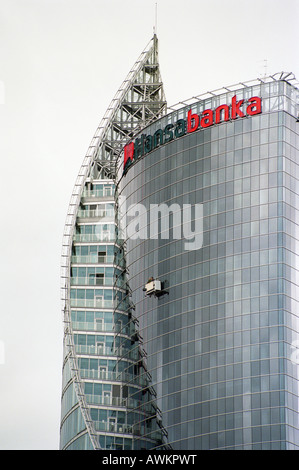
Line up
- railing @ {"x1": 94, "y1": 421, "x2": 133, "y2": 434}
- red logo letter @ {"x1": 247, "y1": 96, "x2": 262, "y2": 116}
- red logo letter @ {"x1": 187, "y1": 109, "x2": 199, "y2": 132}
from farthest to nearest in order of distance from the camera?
railing @ {"x1": 94, "y1": 421, "x2": 133, "y2": 434} → red logo letter @ {"x1": 187, "y1": 109, "x2": 199, "y2": 132} → red logo letter @ {"x1": 247, "y1": 96, "x2": 262, "y2": 116}

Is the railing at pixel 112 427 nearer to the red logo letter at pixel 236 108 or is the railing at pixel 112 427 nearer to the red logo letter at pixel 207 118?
the red logo letter at pixel 207 118

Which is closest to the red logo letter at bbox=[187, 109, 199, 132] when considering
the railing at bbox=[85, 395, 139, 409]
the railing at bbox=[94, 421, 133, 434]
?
→ the railing at bbox=[85, 395, 139, 409]

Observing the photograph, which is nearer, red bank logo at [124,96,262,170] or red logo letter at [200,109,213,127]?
red bank logo at [124,96,262,170]

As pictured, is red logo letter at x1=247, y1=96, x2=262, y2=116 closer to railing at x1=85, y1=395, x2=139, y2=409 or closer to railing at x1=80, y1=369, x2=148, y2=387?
railing at x1=80, y1=369, x2=148, y2=387

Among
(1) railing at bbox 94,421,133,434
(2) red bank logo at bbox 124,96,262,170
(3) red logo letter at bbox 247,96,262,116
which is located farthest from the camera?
(1) railing at bbox 94,421,133,434

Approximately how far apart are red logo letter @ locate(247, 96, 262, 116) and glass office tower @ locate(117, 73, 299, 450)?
144 millimetres

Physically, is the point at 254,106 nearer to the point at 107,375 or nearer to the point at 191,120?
the point at 191,120

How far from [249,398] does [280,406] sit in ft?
16.6

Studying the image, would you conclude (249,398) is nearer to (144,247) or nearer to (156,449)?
(156,449)

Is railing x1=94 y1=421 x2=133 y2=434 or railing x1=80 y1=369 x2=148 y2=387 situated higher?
railing x1=80 y1=369 x2=148 y2=387

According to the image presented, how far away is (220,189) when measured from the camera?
187375mm

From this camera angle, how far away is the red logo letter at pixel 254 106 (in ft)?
608

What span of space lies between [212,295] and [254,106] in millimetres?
27751

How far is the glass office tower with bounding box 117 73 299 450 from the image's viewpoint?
573 ft
